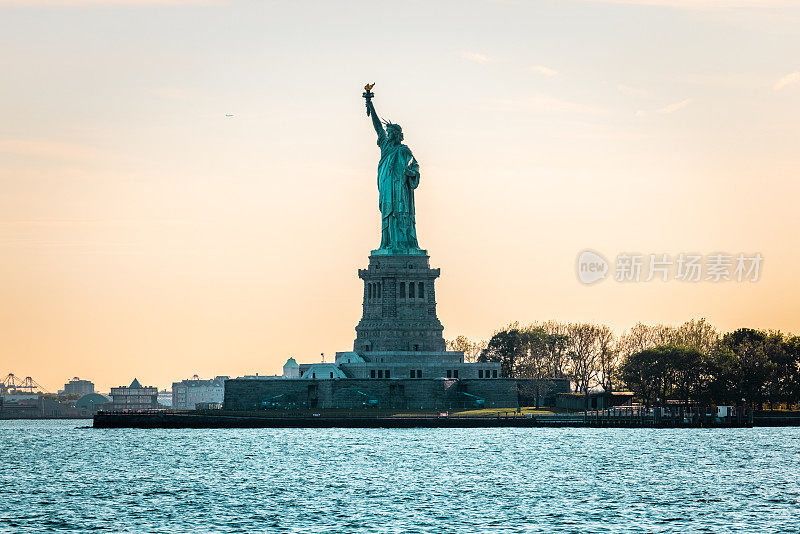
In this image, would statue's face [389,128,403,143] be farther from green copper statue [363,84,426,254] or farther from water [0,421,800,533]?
water [0,421,800,533]

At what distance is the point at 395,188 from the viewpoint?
195 metres

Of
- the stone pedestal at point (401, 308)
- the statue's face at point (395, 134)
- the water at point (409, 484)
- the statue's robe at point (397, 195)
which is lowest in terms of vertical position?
the water at point (409, 484)

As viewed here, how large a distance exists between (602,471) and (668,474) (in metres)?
5.03

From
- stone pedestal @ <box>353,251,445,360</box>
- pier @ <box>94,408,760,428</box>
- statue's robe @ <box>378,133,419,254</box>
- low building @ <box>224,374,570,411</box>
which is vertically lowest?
pier @ <box>94,408,760,428</box>

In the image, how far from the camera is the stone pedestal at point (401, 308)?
636 ft

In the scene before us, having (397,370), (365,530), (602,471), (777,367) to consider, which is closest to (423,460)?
(602,471)

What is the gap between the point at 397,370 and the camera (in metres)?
191

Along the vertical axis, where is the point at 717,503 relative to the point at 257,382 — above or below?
below

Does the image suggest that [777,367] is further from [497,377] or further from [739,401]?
[497,377]

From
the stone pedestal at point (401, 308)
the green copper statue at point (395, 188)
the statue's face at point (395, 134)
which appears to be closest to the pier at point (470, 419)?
the stone pedestal at point (401, 308)

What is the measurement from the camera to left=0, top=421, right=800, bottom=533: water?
87.8 metres

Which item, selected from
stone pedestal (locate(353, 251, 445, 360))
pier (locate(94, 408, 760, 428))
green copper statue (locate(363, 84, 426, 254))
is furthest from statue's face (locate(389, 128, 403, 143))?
pier (locate(94, 408, 760, 428))

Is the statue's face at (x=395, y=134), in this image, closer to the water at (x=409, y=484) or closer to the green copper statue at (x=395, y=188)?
the green copper statue at (x=395, y=188)

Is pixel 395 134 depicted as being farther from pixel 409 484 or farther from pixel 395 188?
pixel 409 484
